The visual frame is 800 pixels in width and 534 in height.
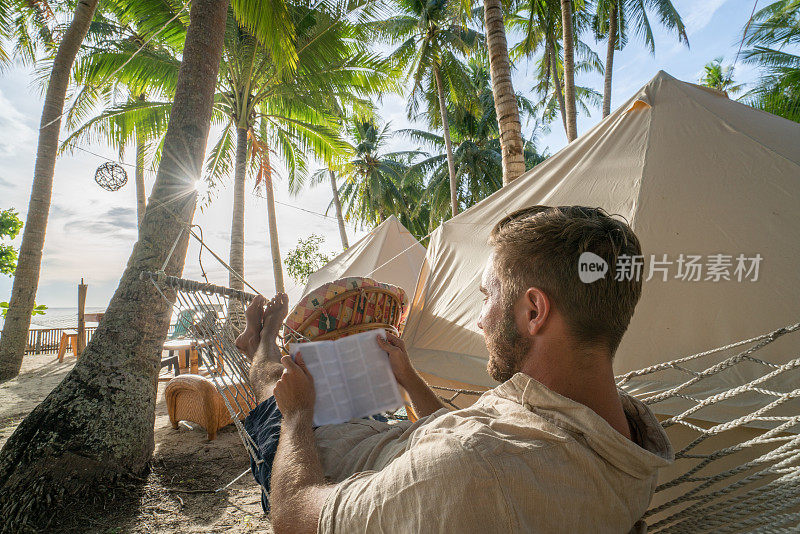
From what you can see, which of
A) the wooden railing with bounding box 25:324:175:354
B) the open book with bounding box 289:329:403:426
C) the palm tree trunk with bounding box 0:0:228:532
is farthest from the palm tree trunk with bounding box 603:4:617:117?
the wooden railing with bounding box 25:324:175:354

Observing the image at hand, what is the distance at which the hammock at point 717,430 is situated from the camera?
946 mm

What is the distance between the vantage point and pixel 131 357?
2.56 meters

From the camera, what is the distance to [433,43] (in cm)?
1251

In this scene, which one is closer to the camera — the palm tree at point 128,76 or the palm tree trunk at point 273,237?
the palm tree at point 128,76

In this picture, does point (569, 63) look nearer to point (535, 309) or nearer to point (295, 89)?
point (295, 89)

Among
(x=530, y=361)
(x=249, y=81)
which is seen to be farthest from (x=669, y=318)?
(x=249, y=81)

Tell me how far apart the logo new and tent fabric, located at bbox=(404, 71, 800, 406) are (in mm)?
1356

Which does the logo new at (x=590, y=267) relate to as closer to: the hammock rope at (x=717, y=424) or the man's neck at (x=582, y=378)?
the man's neck at (x=582, y=378)

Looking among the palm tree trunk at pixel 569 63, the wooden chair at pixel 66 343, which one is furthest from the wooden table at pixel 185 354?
the palm tree trunk at pixel 569 63

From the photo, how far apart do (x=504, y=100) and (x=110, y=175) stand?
5583 millimetres

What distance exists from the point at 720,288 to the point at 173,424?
4.27 m

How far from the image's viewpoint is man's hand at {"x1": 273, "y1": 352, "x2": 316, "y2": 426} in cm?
115

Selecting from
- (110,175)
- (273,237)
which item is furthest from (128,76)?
(273,237)

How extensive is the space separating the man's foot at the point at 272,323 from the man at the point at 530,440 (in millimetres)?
660
